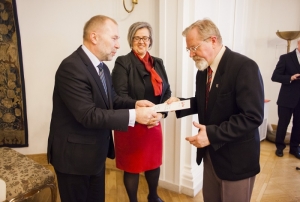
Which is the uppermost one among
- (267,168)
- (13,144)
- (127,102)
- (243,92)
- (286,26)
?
(286,26)

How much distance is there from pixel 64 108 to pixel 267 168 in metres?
2.90

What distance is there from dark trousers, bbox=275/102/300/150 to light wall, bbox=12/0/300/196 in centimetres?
115

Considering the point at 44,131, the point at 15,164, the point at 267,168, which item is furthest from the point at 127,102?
the point at 267,168

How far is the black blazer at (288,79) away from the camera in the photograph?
11.5 ft

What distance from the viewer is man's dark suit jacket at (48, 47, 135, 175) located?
146 cm

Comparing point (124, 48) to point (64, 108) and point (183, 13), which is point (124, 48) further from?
point (64, 108)

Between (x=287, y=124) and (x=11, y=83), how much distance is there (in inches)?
147

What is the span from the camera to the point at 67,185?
163 centimetres

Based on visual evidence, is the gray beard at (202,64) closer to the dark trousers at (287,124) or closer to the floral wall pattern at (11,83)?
the floral wall pattern at (11,83)

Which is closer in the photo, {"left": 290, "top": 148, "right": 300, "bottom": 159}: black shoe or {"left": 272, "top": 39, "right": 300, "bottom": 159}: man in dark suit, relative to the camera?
{"left": 272, "top": 39, "right": 300, "bottom": 159}: man in dark suit

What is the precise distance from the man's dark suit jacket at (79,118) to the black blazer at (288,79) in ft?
9.30

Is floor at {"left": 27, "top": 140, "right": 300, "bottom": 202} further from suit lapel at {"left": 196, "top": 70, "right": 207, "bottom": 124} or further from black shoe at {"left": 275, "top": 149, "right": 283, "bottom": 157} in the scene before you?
suit lapel at {"left": 196, "top": 70, "right": 207, "bottom": 124}

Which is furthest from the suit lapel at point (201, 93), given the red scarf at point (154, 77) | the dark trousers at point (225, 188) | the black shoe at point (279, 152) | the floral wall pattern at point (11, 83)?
the black shoe at point (279, 152)

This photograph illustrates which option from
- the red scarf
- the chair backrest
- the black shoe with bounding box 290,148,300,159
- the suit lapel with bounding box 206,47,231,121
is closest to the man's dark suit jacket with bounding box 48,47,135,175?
the chair backrest
